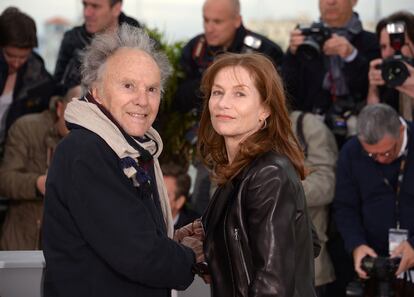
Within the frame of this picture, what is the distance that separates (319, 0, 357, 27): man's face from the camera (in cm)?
530

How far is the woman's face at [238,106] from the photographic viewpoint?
8.43ft

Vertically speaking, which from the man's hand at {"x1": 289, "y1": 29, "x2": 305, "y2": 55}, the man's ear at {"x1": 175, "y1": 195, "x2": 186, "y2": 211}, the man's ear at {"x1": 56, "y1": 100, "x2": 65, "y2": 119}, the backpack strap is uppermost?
the man's hand at {"x1": 289, "y1": 29, "x2": 305, "y2": 55}

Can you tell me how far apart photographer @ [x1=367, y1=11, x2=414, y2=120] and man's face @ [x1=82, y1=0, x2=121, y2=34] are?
176 centimetres

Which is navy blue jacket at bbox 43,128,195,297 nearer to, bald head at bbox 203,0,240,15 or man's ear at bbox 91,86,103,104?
man's ear at bbox 91,86,103,104

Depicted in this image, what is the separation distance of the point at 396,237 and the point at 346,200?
40 cm

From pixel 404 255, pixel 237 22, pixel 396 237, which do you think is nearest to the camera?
pixel 404 255

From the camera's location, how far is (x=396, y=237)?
4.53 metres

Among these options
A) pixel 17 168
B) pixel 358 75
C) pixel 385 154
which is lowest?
pixel 17 168

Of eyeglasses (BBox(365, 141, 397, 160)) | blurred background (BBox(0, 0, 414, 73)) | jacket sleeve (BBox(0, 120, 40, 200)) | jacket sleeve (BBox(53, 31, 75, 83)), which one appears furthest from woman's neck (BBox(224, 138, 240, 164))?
blurred background (BBox(0, 0, 414, 73))

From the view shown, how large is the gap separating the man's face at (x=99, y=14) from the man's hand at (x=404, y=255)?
2381mm

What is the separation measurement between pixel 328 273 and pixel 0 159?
220 centimetres

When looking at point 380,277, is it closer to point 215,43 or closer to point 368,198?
point 368,198

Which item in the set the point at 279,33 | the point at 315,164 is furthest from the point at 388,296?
the point at 279,33

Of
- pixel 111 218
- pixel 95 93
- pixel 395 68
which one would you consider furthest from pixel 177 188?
pixel 111 218
